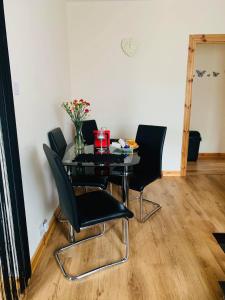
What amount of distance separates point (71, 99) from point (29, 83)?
1819 millimetres

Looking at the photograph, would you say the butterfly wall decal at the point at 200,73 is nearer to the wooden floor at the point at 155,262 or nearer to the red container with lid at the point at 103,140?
the wooden floor at the point at 155,262

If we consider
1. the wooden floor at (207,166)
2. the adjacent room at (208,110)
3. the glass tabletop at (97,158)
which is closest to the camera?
the glass tabletop at (97,158)

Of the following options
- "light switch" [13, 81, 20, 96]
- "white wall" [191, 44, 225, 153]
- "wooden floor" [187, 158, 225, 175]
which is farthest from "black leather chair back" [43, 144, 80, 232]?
"white wall" [191, 44, 225, 153]

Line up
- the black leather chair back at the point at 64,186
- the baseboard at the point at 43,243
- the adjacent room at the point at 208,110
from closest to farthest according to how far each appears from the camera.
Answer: the black leather chair back at the point at 64,186
the baseboard at the point at 43,243
the adjacent room at the point at 208,110

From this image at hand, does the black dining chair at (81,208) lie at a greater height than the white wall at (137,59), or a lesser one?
lesser

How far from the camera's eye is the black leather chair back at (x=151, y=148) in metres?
2.63

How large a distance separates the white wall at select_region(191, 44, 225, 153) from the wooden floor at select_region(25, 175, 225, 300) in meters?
2.34

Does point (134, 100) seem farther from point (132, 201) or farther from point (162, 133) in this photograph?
point (132, 201)

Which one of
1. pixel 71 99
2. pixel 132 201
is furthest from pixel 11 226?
pixel 71 99

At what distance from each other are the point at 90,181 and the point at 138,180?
0.49 metres

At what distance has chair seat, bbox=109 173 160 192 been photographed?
7.77 feet

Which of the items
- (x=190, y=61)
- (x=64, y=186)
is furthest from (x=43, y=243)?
(x=190, y=61)

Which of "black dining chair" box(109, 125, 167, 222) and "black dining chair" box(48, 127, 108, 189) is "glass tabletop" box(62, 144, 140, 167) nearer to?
"black dining chair" box(48, 127, 108, 189)

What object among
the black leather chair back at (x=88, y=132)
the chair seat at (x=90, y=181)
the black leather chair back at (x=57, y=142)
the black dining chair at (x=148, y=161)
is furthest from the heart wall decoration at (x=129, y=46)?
the chair seat at (x=90, y=181)
